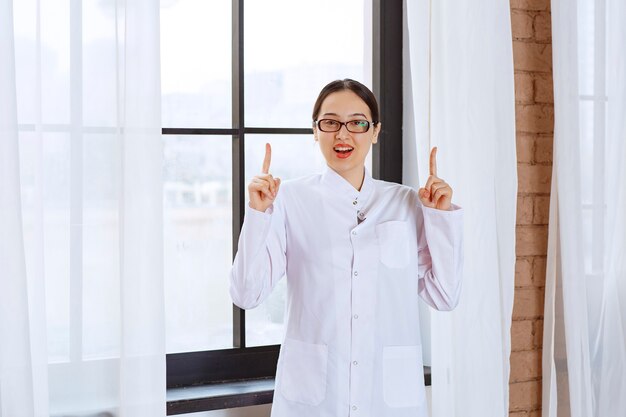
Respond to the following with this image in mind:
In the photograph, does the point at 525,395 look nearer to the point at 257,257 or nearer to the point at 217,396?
the point at 217,396

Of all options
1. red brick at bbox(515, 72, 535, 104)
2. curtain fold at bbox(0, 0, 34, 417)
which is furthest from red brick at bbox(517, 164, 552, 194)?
curtain fold at bbox(0, 0, 34, 417)

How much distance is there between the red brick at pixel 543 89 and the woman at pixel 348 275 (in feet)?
3.19

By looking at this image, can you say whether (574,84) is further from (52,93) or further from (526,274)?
(52,93)

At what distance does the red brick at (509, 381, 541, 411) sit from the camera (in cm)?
291

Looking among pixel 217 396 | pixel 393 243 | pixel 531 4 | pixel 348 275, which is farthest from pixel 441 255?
pixel 531 4

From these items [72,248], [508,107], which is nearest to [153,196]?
[72,248]

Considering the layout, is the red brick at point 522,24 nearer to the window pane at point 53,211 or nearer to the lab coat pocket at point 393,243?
the lab coat pocket at point 393,243

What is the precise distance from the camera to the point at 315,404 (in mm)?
2037

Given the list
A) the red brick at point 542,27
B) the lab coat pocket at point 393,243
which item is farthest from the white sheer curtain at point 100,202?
the red brick at point 542,27

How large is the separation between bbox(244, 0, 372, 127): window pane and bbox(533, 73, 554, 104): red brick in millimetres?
575

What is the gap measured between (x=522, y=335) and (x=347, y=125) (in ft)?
4.09

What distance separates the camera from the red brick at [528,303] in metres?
2.91

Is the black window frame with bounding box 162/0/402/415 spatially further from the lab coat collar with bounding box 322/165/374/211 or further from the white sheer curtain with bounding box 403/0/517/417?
the lab coat collar with bounding box 322/165/374/211

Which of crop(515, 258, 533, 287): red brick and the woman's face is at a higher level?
the woman's face
